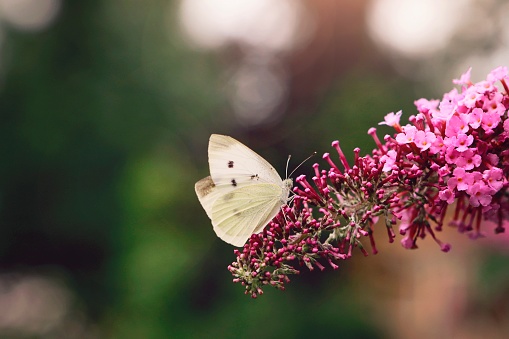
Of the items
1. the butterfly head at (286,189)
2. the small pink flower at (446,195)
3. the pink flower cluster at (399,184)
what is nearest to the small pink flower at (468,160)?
the pink flower cluster at (399,184)

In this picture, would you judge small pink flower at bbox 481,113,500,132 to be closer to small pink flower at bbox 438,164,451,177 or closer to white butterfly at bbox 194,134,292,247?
small pink flower at bbox 438,164,451,177

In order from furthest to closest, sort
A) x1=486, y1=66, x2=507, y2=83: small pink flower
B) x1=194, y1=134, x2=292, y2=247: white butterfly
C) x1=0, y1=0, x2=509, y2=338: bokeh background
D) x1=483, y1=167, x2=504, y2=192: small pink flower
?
x1=0, y1=0, x2=509, y2=338: bokeh background → x1=194, y1=134, x2=292, y2=247: white butterfly → x1=486, y1=66, x2=507, y2=83: small pink flower → x1=483, y1=167, x2=504, y2=192: small pink flower

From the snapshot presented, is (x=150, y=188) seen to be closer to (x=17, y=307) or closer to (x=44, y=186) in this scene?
(x=44, y=186)

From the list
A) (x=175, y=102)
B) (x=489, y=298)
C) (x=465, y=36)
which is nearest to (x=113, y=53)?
(x=175, y=102)

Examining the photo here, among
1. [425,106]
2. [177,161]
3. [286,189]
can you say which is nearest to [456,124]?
[425,106]

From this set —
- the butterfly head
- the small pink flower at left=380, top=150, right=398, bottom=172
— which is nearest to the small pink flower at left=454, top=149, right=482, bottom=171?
the small pink flower at left=380, top=150, right=398, bottom=172

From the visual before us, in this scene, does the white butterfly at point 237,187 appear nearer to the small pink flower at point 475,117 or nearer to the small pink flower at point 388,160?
the small pink flower at point 388,160
